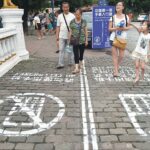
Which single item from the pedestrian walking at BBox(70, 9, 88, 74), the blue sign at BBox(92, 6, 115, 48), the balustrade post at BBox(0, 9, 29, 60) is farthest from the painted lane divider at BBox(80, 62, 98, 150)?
the blue sign at BBox(92, 6, 115, 48)

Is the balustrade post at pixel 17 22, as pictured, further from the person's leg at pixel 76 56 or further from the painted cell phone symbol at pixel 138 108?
the painted cell phone symbol at pixel 138 108

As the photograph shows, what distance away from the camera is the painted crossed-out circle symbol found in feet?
17.0

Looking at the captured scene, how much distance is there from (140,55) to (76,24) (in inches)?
82.4

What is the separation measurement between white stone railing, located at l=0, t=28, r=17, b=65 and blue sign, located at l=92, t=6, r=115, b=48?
15.5 feet

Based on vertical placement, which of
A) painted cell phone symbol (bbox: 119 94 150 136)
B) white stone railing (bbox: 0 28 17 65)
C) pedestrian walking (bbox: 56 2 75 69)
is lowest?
painted cell phone symbol (bbox: 119 94 150 136)

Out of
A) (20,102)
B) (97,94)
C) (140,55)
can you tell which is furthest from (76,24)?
Result: (20,102)

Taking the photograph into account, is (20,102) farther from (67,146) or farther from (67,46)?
(67,46)

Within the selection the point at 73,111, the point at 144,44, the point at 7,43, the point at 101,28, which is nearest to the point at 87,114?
the point at 73,111

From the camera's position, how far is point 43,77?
29.9ft

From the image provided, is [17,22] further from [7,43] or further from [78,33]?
[78,33]

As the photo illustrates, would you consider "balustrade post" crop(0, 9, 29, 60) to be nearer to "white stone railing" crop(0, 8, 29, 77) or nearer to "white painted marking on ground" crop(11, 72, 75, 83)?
"white stone railing" crop(0, 8, 29, 77)

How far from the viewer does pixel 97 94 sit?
734cm

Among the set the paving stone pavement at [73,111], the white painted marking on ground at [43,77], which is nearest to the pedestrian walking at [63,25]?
the paving stone pavement at [73,111]

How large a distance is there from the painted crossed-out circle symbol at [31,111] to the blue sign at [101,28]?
27.9 feet
